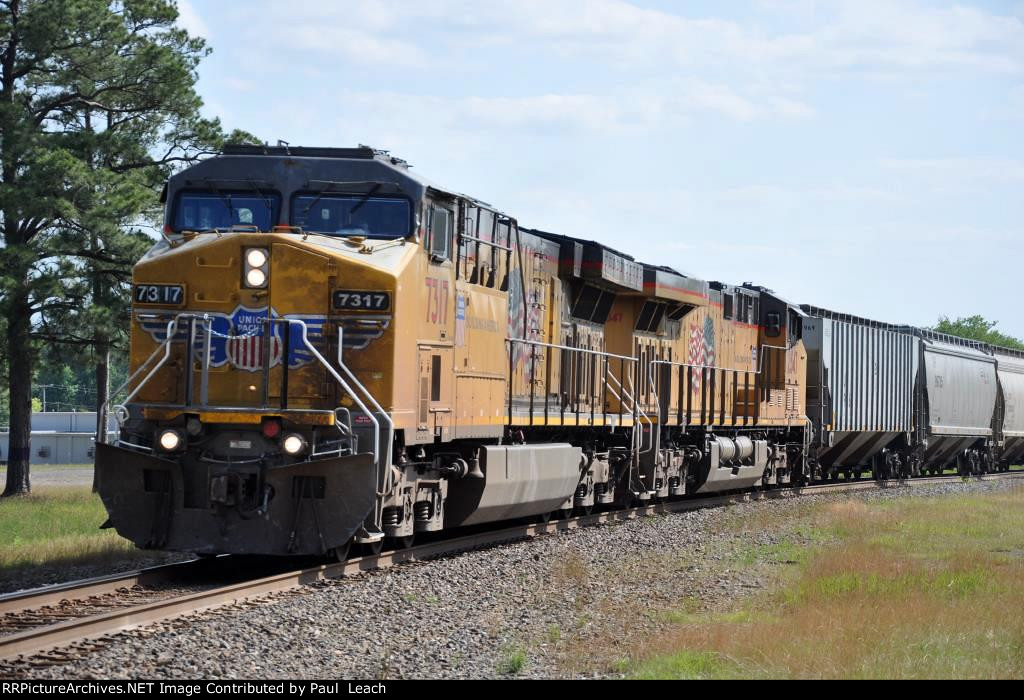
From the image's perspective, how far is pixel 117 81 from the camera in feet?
83.9

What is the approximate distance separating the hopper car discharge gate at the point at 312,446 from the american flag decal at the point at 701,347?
1066 cm

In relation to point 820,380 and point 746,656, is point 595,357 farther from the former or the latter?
point 820,380

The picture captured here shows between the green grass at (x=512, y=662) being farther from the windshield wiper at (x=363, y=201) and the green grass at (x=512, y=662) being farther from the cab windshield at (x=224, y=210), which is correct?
the cab windshield at (x=224, y=210)

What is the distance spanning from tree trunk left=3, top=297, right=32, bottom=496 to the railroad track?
13.7 metres

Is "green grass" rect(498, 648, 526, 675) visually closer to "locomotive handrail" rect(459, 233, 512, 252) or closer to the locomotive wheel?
the locomotive wheel

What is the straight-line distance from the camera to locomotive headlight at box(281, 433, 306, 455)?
10.3 metres

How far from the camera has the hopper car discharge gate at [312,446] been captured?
33.4ft

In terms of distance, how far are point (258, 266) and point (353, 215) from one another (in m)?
1.16

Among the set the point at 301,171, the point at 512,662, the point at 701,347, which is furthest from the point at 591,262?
the point at 512,662

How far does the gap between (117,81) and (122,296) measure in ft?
15.6

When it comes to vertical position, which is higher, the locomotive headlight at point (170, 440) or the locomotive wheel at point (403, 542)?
the locomotive headlight at point (170, 440)

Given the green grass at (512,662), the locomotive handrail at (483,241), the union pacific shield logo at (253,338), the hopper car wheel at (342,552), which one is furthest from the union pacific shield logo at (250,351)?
the green grass at (512,662)

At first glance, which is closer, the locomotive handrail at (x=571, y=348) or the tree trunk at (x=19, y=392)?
the locomotive handrail at (x=571, y=348)
